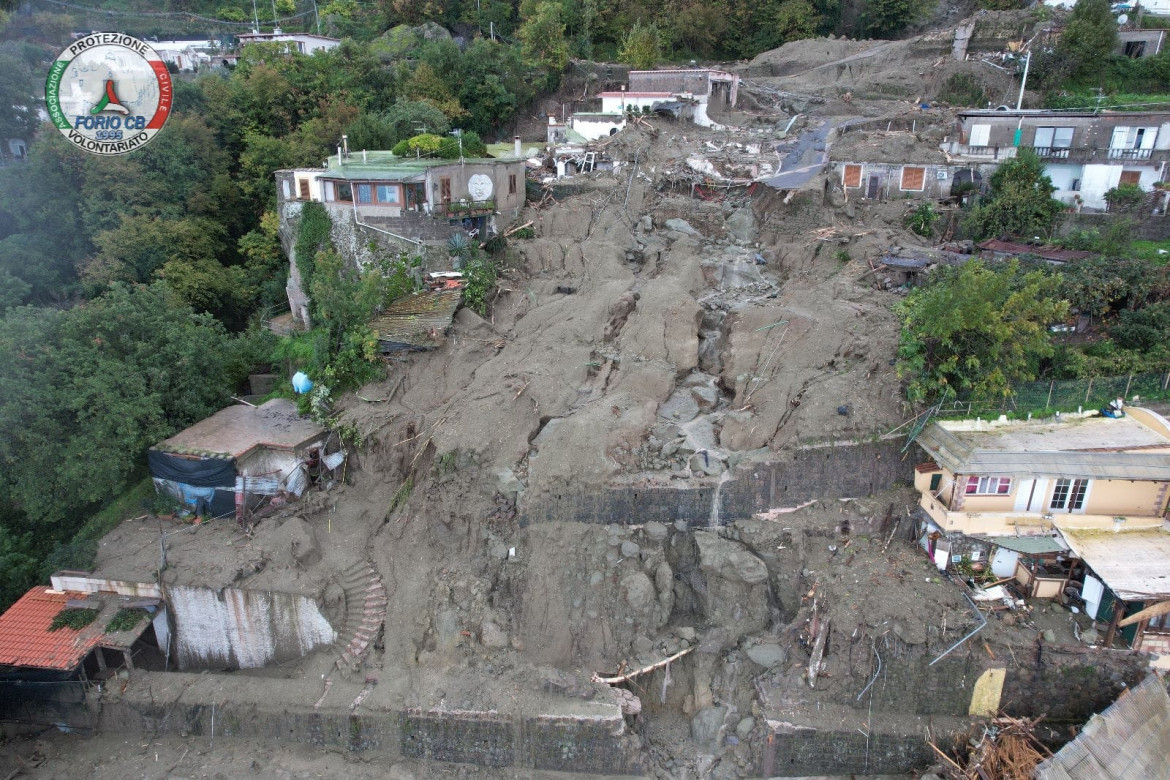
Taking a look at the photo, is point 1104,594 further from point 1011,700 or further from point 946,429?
point 946,429

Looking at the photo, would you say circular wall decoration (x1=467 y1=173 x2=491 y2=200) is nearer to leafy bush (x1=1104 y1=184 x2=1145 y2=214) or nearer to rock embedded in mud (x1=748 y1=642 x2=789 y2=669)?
rock embedded in mud (x1=748 y1=642 x2=789 y2=669)

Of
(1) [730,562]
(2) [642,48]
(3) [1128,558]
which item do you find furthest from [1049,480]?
(2) [642,48]

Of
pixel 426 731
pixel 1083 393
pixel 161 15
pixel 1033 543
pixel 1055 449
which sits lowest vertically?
pixel 426 731

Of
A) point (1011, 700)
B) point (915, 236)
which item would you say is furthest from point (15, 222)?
point (1011, 700)

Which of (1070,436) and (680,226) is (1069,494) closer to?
(1070,436)

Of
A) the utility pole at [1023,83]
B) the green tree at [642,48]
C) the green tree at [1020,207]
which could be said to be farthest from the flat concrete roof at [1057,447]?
the green tree at [642,48]

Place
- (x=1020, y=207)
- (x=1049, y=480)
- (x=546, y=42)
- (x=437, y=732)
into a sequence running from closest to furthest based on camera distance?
(x=437, y=732) → (x=1049, y=480) → (x=1020, y=207) → (x=546, y=42)

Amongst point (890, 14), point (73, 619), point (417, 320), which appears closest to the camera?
point (73, 619)

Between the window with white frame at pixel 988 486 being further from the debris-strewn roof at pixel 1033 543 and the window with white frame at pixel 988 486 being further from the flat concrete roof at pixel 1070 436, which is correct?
the debris-strewn roof at pixel 1033 543
